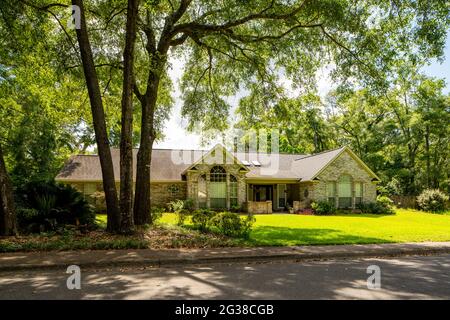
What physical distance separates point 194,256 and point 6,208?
674cm

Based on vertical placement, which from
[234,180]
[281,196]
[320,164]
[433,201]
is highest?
[320,164]

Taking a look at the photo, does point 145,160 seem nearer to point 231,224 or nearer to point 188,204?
point 231,224

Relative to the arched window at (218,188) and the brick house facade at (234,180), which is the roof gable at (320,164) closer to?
the brick house facade at (234,180)

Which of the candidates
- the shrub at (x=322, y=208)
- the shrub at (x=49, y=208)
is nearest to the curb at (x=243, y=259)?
the shrub at (x=49, y=208)

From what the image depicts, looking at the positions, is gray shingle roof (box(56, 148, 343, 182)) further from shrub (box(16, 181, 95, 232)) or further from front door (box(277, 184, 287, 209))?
shrub (box(16, 181, 95, 232))

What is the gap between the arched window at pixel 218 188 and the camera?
29.2 metres

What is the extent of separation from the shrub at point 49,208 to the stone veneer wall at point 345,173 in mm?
20127

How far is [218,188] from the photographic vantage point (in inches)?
1159

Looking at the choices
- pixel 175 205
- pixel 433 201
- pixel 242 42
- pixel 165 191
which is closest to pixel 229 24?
pixel 242 42

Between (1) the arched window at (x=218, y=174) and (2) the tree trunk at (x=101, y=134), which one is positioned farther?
(1) the arched window at (x=218, y=174)

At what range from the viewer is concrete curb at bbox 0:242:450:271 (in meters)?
8.62

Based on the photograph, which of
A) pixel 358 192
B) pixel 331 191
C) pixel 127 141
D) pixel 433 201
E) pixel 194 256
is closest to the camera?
pixel 194 256

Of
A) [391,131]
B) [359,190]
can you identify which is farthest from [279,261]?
[391,131]
